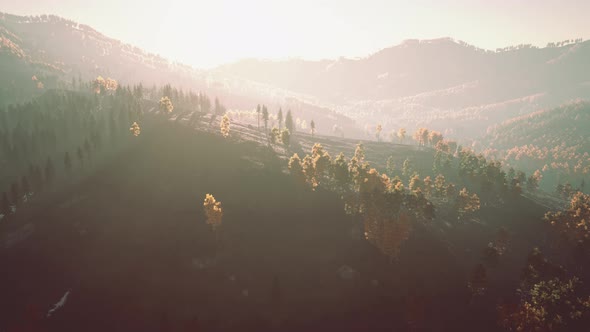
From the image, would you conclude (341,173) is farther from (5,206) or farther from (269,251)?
(5,206)

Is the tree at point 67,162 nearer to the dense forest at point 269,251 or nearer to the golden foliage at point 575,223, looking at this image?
the dense forest at point 269,251

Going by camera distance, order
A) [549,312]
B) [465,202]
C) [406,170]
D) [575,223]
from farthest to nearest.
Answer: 1. [406,170]
2. [465,202]
3. [575,223]
4. [549,312]

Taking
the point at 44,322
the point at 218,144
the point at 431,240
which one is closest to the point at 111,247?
the point at 44,322

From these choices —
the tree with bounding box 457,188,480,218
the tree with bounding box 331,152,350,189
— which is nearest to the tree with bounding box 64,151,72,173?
the tree with bounding box 331,152,350,189

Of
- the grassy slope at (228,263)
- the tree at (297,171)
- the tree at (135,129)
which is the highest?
the tree at (135,129)

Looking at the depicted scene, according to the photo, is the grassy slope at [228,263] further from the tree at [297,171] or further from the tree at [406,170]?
the tree at [406,170]

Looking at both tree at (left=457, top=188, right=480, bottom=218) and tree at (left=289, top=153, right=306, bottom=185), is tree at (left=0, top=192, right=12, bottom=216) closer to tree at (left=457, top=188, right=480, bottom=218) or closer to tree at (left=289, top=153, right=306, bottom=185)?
tree at (left=289, top=153, right=306, bottom=185)

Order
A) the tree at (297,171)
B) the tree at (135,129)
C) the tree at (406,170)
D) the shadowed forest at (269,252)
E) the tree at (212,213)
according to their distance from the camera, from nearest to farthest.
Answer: the shadowed forest at (269,252) → the tree at (212,213) → the tree at (297,171) → the tree at (135,129) → the tree at (406,170)

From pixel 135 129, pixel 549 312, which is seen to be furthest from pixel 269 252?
pixel 135 129

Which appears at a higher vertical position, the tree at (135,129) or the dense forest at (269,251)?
the tree at (135,129)

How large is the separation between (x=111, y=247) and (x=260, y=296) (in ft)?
150

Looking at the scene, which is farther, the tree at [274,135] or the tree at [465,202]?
the tree at [274,135]

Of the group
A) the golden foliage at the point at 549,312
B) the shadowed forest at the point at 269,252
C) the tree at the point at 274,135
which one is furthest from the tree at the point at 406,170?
the golden foliage at the point at 549,312

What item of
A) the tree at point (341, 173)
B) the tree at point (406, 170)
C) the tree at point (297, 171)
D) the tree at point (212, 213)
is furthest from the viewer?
the tree at point (406, 170)
